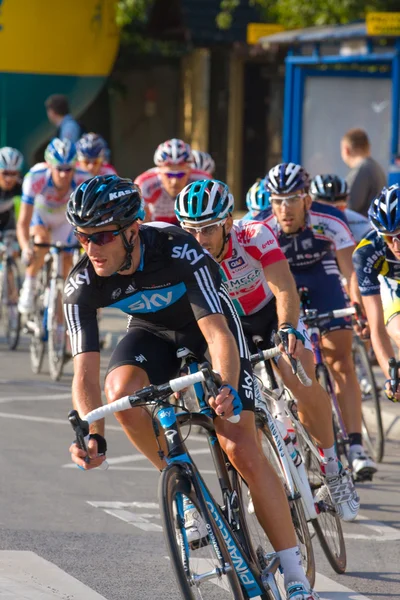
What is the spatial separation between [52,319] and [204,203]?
5.52 meters

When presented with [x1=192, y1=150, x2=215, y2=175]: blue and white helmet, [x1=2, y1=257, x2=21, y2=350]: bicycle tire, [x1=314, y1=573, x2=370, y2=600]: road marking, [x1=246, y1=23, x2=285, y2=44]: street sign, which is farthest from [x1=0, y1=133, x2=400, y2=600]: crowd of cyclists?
[x1=246, y1=23, x2=285, y2=44]: street sign

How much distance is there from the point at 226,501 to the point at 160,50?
61.8ft

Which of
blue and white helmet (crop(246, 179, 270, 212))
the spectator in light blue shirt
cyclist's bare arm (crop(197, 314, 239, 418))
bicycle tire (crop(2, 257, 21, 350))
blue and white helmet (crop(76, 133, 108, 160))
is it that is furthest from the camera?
the spectator in light blue shirt

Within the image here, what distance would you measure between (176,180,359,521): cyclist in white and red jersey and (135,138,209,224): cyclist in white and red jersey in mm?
4174

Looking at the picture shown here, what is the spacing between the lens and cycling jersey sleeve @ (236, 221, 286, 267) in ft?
20.1

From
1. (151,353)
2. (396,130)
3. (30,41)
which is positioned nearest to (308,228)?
(151,353)

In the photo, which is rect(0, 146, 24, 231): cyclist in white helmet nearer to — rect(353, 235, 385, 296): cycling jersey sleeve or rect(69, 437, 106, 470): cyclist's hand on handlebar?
rect(353, 235, 385, 296): cycling jersey sleeve

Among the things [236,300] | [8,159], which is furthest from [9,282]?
[236,300]

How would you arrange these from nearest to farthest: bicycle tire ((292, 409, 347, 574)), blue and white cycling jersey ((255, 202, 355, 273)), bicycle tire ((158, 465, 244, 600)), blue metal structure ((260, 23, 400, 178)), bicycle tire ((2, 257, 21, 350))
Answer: bicycle tire ((158, 465, 244, 600)) → bicycle tire ((292, 409, 347, 574)) → blue and white cycling jersey ((255, 202, 355, 273)) → bicycle tire ((2, 257, 21, 350)) → blue metal structure ((260, 23, 400, 178))

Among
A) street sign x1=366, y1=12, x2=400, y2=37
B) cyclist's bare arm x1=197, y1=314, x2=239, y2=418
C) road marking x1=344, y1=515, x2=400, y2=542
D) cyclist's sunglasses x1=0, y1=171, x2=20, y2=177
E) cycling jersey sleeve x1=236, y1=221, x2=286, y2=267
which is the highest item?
street sign x1=366, y1=12, x2=400, y2=37

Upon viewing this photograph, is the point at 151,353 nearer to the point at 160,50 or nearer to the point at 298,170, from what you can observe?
the point at 298,170

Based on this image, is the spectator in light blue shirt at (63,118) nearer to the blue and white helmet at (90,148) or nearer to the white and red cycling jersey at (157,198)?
the blue and white helmet at (90,148)

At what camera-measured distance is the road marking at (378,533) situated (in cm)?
663

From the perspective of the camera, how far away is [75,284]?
4984 mm
